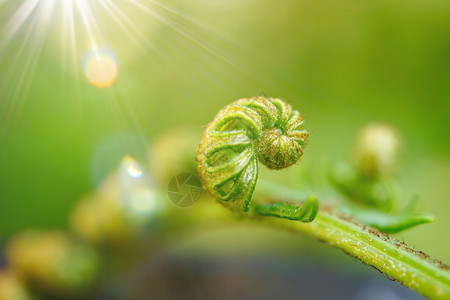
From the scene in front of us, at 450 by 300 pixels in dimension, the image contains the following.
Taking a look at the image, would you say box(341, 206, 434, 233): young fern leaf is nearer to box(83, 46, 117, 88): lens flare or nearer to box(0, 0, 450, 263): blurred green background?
box(0, 0, 450, 263): blurred green background

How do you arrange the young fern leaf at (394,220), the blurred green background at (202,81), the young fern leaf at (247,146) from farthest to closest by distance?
the blurred green background at (202,81) < the young fern leaf at (394,220) < the young fern leaf at (247,146)

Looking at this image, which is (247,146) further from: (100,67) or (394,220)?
(100,67)

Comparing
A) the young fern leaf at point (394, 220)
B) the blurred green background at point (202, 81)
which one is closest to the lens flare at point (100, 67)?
the blurred green background at point (202, 81)

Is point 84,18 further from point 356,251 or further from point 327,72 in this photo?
point 356,251

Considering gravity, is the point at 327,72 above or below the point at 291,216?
above

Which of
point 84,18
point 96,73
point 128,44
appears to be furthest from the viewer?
point 128,44

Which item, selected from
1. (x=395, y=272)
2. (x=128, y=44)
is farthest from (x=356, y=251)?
(x=128, y=44)

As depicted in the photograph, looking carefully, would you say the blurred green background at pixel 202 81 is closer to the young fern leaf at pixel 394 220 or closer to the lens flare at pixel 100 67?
the lens flare at pixel 100 67
